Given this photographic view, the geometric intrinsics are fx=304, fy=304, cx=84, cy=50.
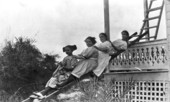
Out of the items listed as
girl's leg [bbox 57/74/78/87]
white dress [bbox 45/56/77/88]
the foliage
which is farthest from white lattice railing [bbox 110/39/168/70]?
the foliage

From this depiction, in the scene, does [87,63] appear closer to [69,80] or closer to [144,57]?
[69,80]

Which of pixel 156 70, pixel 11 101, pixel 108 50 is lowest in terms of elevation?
pixel 11 101

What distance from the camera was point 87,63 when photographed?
7906 mm

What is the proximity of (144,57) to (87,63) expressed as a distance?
1465 millimetres

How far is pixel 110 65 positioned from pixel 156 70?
1901 mm

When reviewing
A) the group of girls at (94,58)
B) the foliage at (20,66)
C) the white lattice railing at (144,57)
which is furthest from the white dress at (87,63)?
the foliage at (20,66)

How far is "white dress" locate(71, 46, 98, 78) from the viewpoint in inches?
311

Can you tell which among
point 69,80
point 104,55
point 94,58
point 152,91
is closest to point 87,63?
point 94,58

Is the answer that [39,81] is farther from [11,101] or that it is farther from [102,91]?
[102,91]

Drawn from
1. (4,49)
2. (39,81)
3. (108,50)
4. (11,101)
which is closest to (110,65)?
(108,50)

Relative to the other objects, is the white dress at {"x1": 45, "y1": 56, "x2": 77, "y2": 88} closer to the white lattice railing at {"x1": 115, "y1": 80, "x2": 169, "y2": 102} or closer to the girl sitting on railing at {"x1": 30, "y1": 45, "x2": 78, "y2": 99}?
the girl sitting on railing at {"x1": 30, "y1": 45, "x2": 78, "y2": 99}

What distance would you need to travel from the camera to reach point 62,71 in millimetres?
8523

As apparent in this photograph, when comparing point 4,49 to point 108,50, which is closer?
point 108,50

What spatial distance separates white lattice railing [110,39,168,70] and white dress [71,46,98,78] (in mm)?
760
